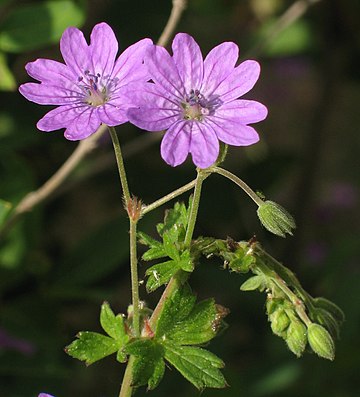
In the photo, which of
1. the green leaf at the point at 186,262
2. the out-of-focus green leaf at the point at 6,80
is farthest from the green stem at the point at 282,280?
the out-of-focus green leaf at the point at 6,80

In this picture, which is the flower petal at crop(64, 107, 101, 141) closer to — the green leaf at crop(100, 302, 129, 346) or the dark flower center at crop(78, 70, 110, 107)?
the dark flower center at crop(78, 70, 110, 107)

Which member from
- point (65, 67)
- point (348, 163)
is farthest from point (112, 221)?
point (348, 163)

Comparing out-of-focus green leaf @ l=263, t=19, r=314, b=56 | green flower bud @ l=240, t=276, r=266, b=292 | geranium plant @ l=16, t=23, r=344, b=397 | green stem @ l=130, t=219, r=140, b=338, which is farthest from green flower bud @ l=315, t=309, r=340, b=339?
out-of-focus green leaf @ l=263, t=19, r=314, b=56

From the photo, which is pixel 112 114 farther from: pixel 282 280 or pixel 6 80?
pixel 6 80

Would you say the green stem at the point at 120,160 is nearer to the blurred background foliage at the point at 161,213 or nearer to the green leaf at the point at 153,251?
the green leaf at the point at 153,251

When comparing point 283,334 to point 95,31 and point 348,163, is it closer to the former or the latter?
point 95,31

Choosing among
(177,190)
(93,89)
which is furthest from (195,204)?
(93,89)
